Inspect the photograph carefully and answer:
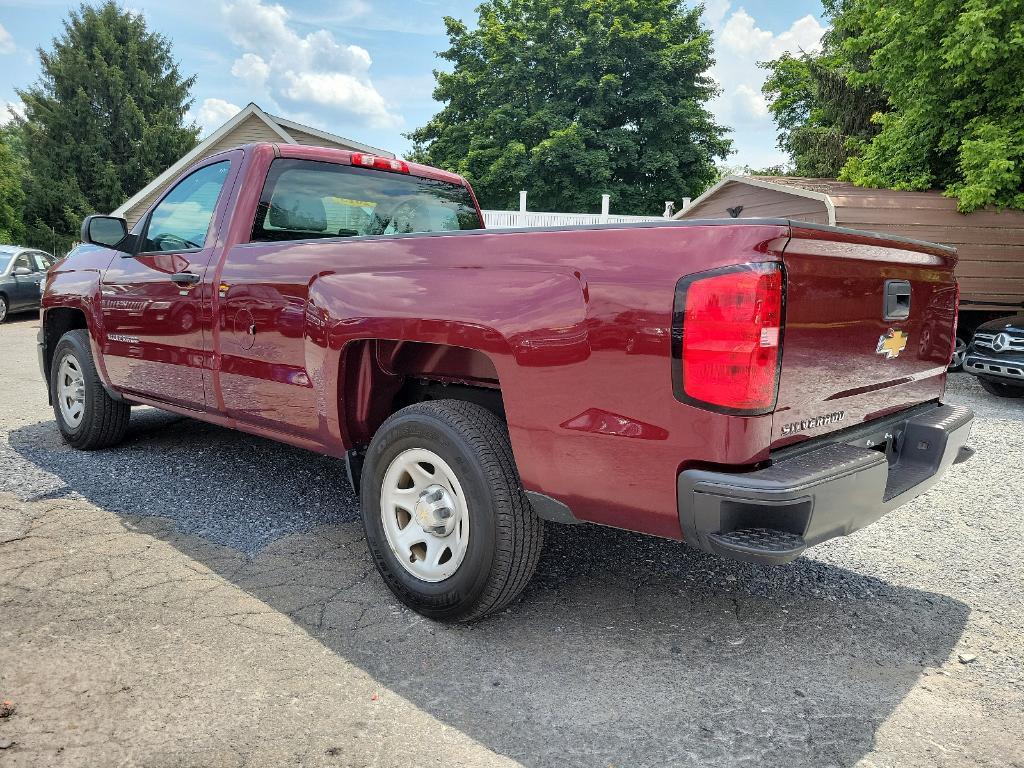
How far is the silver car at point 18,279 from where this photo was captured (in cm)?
1521

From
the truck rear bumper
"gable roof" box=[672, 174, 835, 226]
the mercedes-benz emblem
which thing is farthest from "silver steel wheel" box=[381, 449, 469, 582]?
"gable roof" box=[672, 174, 835, 226]

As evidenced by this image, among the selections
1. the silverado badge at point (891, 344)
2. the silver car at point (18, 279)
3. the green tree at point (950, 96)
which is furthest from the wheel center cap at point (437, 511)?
the silver car at point (18, 279)

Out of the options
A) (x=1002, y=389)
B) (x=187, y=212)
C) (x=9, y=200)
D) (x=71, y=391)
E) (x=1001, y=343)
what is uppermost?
(x=9, y=200)

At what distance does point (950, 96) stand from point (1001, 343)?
685 cm

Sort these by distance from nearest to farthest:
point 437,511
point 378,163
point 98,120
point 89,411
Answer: point 437,511, point 378,163, point 89,411, point 98,120

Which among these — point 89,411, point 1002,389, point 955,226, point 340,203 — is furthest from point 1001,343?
point 89,411

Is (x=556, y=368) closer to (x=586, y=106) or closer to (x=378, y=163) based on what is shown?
(x=378, y=163)

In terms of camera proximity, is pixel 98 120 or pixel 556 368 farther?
pixel 98 120

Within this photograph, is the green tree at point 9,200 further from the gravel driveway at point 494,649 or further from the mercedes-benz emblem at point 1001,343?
the mercedes-benz emblem at point 1001,343

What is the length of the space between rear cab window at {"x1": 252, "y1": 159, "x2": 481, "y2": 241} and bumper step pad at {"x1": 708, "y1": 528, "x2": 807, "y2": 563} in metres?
2.58

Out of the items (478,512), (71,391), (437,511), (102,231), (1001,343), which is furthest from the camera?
(1001,343)

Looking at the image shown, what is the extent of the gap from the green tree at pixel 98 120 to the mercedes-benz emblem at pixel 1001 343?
3534 cm

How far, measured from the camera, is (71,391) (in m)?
5.18

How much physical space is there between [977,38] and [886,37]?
244 centimetres
